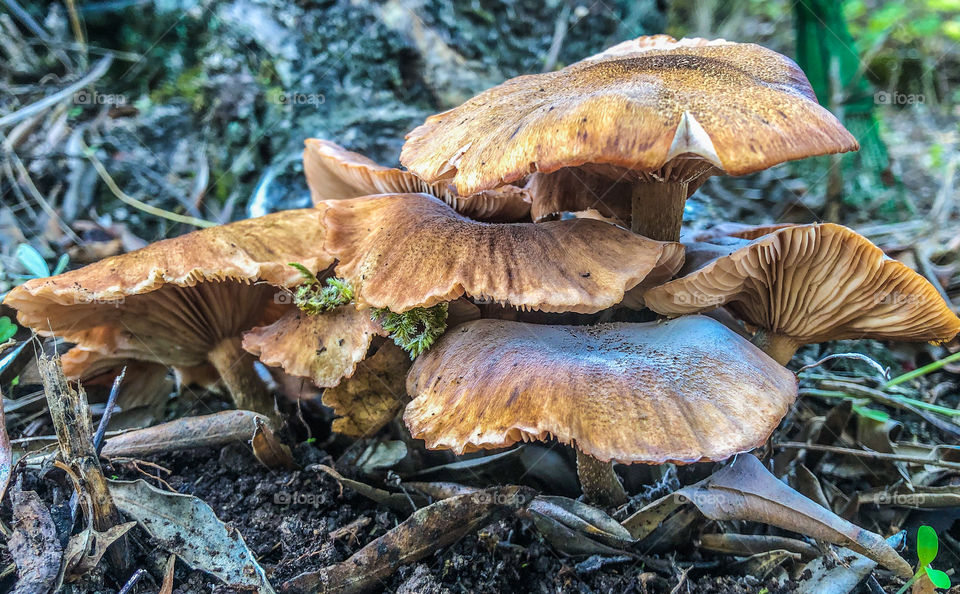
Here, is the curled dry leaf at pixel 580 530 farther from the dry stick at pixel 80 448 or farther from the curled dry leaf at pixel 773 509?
the dry stick at pixel 80 448

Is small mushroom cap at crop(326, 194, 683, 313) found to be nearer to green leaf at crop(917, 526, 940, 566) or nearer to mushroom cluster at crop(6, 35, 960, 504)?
mushroom cluster at crop(6, 35, 960, 504)

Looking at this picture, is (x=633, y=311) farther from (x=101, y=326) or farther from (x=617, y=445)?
(x=101, y=326)

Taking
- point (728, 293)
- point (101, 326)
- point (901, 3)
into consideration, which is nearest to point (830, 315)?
point (728, 293)

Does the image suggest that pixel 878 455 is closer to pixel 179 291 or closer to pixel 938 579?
pixel 938 579

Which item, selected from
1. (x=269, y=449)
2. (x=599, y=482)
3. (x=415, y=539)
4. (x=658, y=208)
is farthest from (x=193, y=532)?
(x=658, y=208)

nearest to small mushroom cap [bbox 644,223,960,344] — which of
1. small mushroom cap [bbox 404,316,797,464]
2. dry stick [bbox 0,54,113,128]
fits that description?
small mushroom cap [bbox 404,316,797,464]
